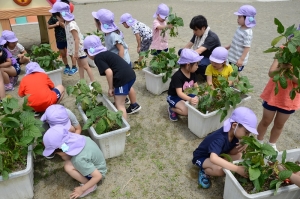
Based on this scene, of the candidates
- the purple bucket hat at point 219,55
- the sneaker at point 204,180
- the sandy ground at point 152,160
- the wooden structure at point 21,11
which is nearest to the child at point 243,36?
the purple bucket hat at point 219,55

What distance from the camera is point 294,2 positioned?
435 inches

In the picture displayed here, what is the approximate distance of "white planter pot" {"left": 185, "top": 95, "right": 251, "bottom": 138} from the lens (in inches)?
122

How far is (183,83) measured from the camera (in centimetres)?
343

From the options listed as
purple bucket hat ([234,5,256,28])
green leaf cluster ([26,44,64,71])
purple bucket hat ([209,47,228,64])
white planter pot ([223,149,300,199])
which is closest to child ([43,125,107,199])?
white planter pot ([223,149,300,199])

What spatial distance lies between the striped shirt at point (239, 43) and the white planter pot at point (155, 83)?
850 millimetres

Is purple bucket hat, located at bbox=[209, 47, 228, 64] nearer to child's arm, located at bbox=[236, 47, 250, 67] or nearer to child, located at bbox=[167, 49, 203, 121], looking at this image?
child, located at bbox=[167, 49, 203, 121]

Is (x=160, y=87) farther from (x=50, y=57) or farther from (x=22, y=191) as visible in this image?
(x=22, y=191)

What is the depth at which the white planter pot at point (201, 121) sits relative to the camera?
3106 millimetres

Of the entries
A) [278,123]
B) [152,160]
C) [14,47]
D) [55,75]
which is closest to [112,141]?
[152,160]

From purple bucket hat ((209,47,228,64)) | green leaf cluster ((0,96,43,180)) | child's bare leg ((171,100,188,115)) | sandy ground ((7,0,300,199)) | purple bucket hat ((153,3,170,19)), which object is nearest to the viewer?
green leaf cluster ((0,96,43,180))

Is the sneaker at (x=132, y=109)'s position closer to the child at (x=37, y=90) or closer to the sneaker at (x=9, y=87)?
the child at (x=37, y=90)

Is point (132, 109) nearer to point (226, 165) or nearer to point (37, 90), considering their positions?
point (37, 90)

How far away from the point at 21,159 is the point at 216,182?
184cm

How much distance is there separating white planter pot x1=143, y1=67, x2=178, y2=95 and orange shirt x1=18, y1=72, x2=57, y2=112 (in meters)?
1.45
